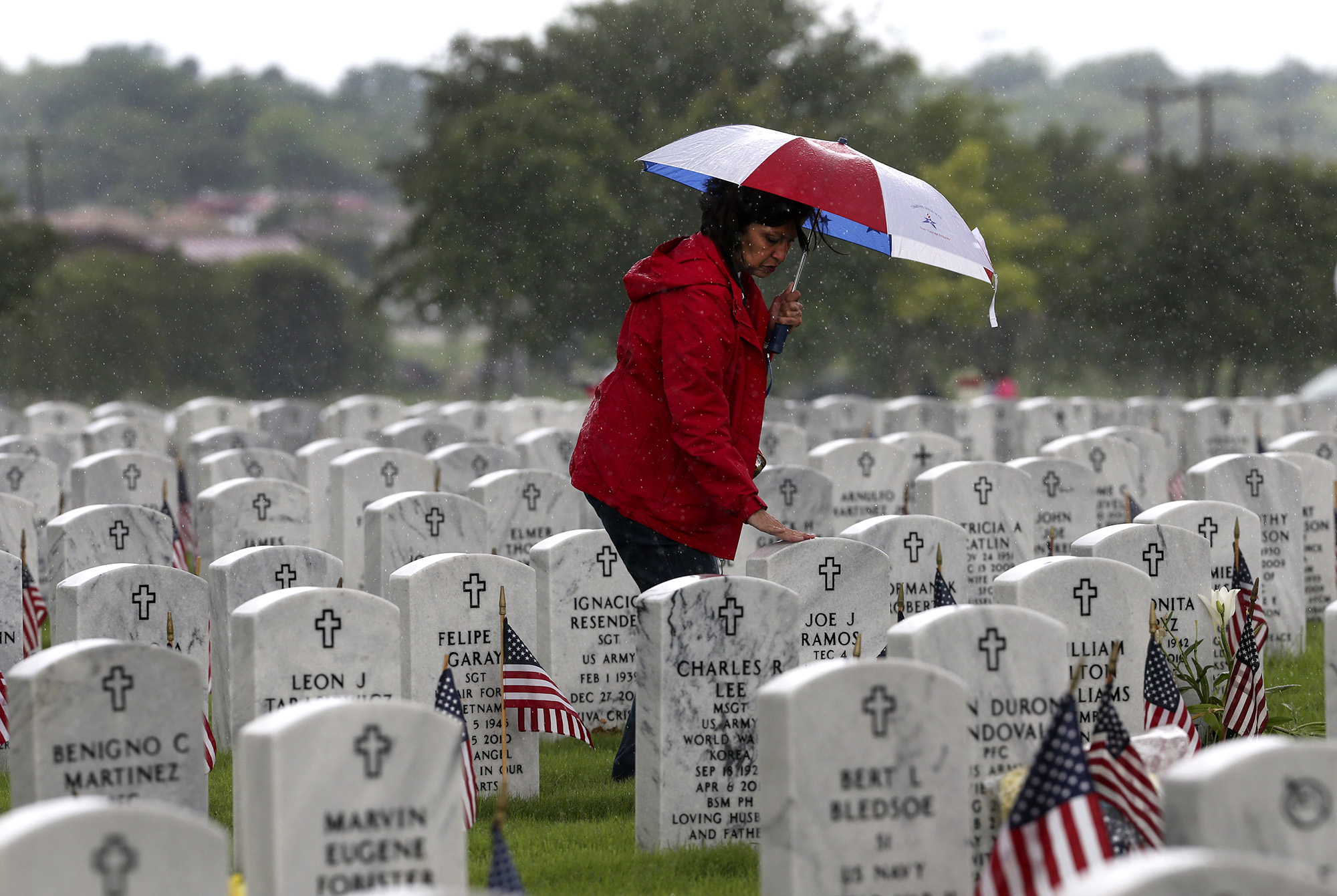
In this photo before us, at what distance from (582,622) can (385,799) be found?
12.4 ft

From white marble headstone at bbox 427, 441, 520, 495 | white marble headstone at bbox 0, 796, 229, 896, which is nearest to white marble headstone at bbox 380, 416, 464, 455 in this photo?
white marble headstone at bbox 427, 441, 520, 495

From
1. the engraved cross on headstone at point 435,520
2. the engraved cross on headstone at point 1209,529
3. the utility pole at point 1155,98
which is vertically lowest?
the engraved cross on headstone at point 1209,529

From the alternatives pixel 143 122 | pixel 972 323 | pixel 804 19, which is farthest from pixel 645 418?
pixel 143 122

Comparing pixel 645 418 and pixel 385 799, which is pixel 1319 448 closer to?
pixel 645 418

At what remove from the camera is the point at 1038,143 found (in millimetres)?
47781

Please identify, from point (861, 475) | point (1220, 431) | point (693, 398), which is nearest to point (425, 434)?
Answer: point (861, 475)

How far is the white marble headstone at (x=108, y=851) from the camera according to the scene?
3.47 metres

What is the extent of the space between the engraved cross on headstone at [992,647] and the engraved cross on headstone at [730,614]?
97 cm

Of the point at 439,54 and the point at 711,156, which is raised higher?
the point at 439,54

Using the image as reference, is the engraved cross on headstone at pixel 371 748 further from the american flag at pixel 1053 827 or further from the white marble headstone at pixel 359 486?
the white marble headstone at pixel 359 486

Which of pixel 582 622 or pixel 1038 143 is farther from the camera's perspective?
pixel 1038 143

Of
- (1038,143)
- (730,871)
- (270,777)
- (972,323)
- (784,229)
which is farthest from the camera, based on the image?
(1038,143)

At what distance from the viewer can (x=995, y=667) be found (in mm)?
5297

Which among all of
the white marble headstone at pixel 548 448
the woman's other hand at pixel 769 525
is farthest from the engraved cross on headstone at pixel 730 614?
the white marble headstone at pixel 548 448
